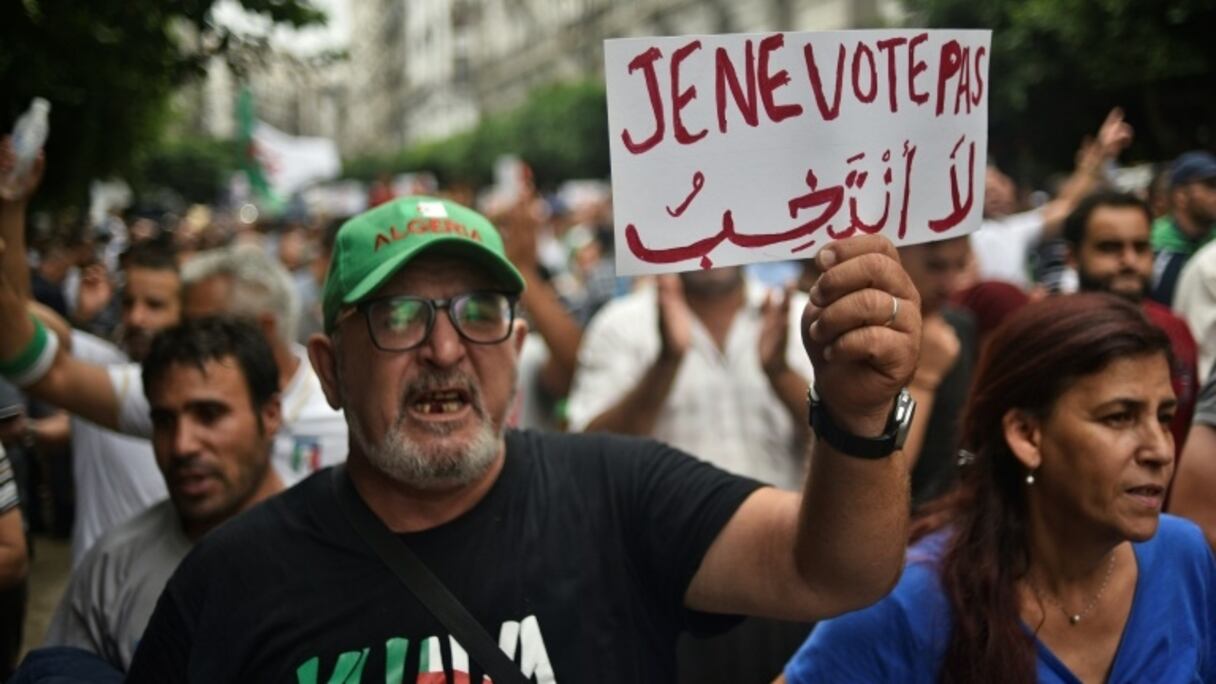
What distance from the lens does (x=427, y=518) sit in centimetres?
220

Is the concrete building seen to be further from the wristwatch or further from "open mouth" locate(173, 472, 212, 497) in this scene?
the wristwatch

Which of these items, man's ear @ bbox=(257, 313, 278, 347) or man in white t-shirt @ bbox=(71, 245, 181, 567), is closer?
man in white t-shirt @ bbox=(71, 245, 181, 567)

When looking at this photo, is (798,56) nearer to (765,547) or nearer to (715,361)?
(765,547)

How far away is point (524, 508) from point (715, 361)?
2.27 meters

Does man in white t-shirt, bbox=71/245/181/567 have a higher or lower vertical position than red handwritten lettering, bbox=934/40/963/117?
lower

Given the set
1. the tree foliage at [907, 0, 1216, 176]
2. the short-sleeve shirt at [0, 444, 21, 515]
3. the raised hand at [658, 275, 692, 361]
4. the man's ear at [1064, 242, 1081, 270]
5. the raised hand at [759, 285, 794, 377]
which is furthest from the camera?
the tree foliage at [907, 0, 1216, 176]

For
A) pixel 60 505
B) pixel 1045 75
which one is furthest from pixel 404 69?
pixel 60 505

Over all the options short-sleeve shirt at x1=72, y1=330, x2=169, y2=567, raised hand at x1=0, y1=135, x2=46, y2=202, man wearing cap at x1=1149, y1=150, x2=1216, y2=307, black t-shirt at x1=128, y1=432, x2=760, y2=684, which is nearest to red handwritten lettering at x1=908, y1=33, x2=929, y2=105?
black t-shirt at x1=128, y1=432, x2=760, y2=684

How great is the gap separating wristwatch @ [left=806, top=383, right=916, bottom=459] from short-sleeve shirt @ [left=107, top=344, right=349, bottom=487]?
6.43 feet

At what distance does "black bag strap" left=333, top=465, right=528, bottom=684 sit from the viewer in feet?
6.64

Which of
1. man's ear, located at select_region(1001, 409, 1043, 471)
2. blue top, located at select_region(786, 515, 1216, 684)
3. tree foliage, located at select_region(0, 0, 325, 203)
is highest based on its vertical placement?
tree foliage, located at select_region(0, 0, 325, 203)

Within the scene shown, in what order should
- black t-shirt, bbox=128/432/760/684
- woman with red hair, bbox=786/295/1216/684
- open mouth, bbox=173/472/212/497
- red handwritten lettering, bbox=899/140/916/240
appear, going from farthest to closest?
open mouth, bbox=173/472/212/497
woman with red hair, bbox=786/295/1216/684
black t-shirt, bbox=128/432/760/684
red handwritten lettering, bbox=899/140/916/240

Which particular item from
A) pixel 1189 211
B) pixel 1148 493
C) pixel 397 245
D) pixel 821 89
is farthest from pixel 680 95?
pixel 1189 211

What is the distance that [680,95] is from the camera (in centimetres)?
186
